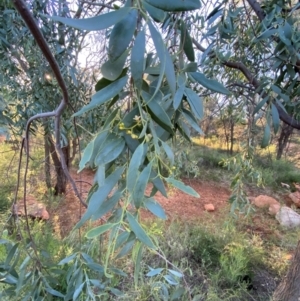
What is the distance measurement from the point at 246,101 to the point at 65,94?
770 millimetres

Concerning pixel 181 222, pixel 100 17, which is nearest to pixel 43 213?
pixel 181 222

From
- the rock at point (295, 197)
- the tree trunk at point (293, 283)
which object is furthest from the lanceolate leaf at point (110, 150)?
the rock at point (295, 197)

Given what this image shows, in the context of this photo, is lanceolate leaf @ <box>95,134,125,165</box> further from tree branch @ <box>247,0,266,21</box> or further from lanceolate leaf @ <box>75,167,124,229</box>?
tree branch @ <box>247,0,266,21</box>

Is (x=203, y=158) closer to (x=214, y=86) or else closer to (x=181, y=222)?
(x=181, y=222)

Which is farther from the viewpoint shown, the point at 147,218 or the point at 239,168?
the point at 147,218

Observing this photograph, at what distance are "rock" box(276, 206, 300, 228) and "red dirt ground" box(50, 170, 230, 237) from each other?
1.52 feet

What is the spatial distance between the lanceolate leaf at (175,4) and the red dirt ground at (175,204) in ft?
5.10

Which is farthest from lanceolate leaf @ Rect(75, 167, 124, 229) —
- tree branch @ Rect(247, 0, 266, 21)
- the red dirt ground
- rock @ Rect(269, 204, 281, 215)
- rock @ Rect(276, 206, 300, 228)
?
rock @ Rect(269, 204, 281, 215)

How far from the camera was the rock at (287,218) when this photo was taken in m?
2.12

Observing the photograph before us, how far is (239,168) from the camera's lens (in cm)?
88

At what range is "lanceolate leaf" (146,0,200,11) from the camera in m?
0.17

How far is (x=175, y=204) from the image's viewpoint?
2463 mm

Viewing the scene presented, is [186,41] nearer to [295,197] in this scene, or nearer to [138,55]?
[138,55]

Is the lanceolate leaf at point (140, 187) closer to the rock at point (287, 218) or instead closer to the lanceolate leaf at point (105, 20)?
the lanceolate leaf at point (105, 20)
